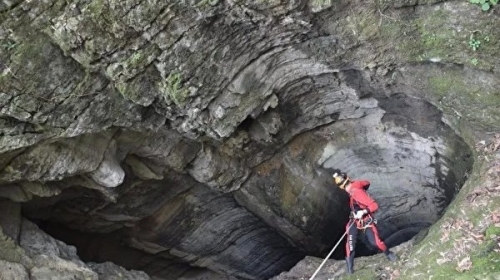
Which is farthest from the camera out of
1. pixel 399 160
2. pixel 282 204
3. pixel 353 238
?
pixel 282 204

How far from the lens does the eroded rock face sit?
7.37 meters

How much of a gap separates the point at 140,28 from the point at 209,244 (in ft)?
26.3

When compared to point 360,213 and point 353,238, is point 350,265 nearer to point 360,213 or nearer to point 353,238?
point 353,238

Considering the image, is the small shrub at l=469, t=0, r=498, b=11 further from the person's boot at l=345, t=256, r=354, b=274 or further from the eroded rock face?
the person's boot at l=345, t=256, r=354, b=274

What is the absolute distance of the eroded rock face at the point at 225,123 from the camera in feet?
24.2

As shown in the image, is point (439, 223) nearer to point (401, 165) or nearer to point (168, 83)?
point (401, 165)

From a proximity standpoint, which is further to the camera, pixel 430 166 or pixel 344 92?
pixel 430 166

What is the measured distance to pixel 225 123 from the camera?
378 inches

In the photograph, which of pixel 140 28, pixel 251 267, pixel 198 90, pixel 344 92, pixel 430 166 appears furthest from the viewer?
pixel 251 267

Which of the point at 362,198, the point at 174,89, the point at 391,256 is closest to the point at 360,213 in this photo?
the point at 362,198

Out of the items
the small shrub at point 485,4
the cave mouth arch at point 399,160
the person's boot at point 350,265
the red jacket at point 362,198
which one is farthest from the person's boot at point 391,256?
the small shrub at point 485,4

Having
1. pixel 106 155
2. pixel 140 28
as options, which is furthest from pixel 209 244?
pixel 140 28

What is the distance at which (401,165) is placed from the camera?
1210 centimetres

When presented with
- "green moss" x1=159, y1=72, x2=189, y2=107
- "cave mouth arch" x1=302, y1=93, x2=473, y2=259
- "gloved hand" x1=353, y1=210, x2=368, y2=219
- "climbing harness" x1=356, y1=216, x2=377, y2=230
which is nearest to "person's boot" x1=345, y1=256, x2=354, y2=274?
"climbing harness" x1=356, y1=216, x2=377, y2=230
